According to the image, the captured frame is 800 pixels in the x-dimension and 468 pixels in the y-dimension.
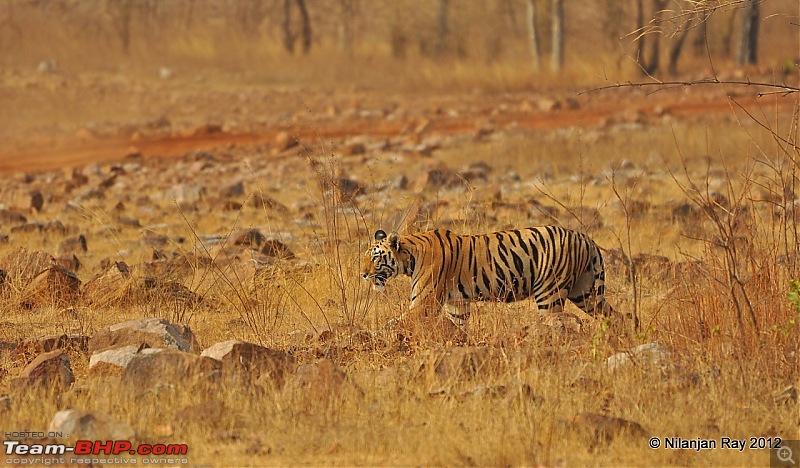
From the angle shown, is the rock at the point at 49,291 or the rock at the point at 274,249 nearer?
the rock at the point at 49,291

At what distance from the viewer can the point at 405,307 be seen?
7906mm

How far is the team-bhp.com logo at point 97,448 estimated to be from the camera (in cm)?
529

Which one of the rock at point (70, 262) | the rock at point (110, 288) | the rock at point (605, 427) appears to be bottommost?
the rock at point (605, 427)

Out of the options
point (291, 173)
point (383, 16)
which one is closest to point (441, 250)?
point (291, 173)

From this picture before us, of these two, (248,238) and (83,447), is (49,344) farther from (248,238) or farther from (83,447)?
(248,238)

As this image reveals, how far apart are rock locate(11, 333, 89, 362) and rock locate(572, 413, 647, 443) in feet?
10.6

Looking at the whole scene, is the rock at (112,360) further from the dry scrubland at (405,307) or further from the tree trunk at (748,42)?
the tree trunk at (748,42)

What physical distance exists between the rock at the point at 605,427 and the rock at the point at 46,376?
269cm

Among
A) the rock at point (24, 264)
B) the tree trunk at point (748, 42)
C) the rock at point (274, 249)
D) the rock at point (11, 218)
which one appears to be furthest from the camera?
the tree trunk at point (748, 42)

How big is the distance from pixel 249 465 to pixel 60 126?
22.1 metres

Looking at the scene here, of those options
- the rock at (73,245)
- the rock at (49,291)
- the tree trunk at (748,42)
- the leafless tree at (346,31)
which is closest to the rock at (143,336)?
→ the rock at (49,291)

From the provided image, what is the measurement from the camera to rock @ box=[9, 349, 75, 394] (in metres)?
6.16

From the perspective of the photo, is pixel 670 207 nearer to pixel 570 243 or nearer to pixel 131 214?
pixel 570 243

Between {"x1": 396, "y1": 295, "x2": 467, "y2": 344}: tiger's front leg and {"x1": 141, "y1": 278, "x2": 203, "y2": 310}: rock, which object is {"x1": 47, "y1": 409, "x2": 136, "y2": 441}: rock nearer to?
{"x1": 396, "y1": 295, "x2": 467, "y2": 344}: tiger's front leg
